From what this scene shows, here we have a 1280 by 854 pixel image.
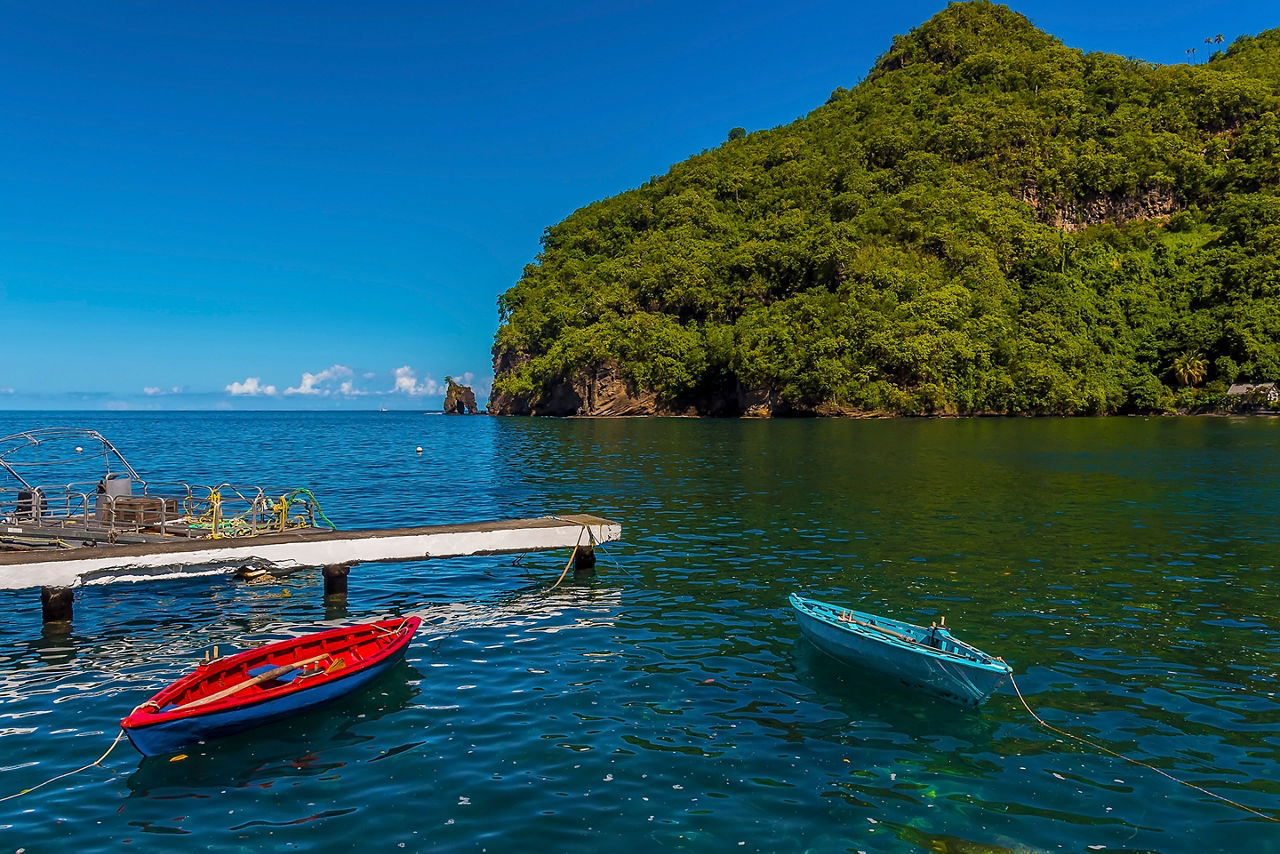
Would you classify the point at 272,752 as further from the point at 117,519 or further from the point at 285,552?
the point at 117,519

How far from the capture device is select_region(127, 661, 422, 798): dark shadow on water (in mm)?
10492

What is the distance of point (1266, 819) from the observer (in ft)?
30.4

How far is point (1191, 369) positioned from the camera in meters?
121

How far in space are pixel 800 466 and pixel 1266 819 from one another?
42.5 metres

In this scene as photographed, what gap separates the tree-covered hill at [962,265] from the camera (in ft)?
395

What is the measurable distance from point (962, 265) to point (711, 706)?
450 ft


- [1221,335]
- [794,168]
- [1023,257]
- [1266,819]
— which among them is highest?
[794,168]

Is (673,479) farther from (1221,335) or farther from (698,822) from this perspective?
(1221,335)

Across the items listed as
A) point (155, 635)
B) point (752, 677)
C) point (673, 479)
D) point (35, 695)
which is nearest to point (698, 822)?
point (752, 677)

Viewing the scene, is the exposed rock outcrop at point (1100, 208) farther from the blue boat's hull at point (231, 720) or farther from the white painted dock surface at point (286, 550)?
the blue boat's hull at point (231, 720)

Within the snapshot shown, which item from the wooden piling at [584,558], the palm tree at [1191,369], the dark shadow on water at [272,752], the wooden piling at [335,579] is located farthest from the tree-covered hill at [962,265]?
the dark shadow on water at [272,752]

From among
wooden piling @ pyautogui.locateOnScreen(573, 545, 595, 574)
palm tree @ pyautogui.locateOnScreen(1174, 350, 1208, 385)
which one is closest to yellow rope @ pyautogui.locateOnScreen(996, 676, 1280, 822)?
wooden piling @ pyautogui.locateOnScreen(573, 545, 595, 574)

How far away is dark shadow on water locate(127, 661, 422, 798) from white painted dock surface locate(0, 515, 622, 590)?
7842mm

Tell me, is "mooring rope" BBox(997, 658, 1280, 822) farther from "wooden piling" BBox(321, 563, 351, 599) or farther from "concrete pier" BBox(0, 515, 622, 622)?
"wooden piling" BBox(321, 563, 351, 599)
